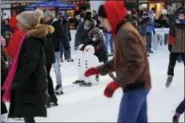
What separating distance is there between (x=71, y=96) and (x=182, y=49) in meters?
1.99

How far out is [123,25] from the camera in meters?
3.37

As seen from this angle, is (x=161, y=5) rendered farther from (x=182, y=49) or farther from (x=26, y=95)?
(x=26, y=95)

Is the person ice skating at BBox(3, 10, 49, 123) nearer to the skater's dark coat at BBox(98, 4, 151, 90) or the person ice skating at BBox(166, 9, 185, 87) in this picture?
the skater's dark coat at BBox(98, 4, 151, 90)

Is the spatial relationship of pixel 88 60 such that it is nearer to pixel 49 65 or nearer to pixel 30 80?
pixel 49 65

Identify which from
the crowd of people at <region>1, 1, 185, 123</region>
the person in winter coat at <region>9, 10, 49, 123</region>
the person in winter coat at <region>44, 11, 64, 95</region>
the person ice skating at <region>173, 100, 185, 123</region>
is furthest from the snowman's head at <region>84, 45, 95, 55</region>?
the person in winter coat at <region>9, 10, 49, 123</region>

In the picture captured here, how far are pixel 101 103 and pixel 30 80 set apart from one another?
2.49 metres

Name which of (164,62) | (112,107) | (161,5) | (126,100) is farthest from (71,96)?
(161,5)

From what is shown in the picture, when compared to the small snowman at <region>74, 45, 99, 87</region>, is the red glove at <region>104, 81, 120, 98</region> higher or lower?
higher

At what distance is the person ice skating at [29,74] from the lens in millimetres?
4230

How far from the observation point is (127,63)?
3.22 meters

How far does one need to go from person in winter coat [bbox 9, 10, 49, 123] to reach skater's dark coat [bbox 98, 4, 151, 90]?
1.07 meters

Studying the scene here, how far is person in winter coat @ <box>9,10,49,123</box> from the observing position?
4227 millimetres

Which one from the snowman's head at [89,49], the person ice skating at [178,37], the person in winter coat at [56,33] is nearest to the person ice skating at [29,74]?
the person in winter coat at [56,33]

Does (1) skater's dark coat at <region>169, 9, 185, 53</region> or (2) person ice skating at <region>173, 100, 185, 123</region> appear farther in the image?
(1) skater's dark coat at <region>169, 9, 185, 53</region>
